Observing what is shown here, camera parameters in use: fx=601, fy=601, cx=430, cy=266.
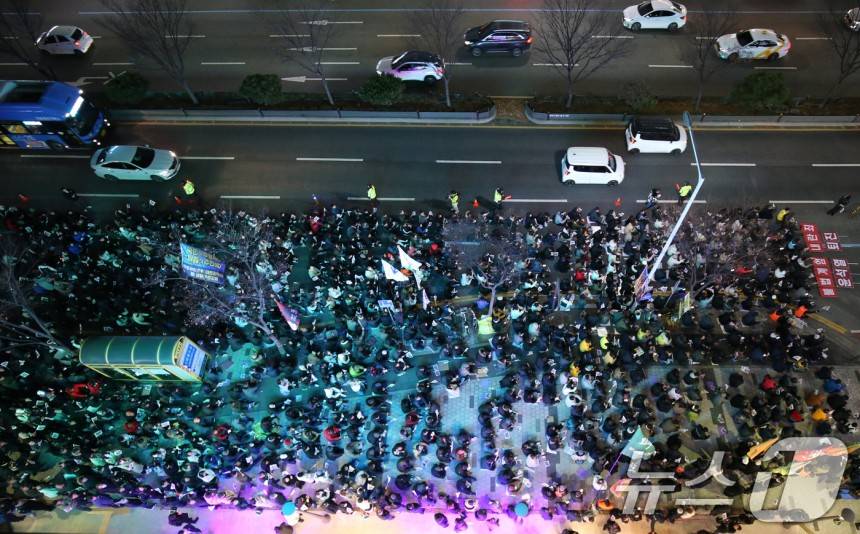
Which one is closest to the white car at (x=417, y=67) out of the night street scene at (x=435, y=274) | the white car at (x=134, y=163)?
the night street scene at (x=435, y=274)

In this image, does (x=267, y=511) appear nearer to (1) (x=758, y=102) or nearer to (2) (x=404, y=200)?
(2) (x=404, y=200)

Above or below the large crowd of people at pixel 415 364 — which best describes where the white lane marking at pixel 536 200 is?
above

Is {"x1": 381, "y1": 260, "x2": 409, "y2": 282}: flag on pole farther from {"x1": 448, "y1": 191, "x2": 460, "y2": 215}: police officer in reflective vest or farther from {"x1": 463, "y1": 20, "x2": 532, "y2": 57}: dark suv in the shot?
{"x1": 463, "y1": 20, "x2": 532, "y2": 57}: dark suv

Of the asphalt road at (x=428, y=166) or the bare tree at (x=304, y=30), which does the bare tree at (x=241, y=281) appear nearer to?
the asphalt road at (x=428, y=166)

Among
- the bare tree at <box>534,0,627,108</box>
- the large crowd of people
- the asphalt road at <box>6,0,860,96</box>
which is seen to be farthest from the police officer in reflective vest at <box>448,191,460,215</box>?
the bare tree at <box>534,0,627,108</box>

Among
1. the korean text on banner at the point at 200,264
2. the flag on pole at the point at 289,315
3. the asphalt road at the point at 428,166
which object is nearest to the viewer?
the korean text on banner at the point at 200,264

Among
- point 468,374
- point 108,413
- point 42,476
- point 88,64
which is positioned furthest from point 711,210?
point 88,64

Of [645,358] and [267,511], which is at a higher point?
[645,358]
